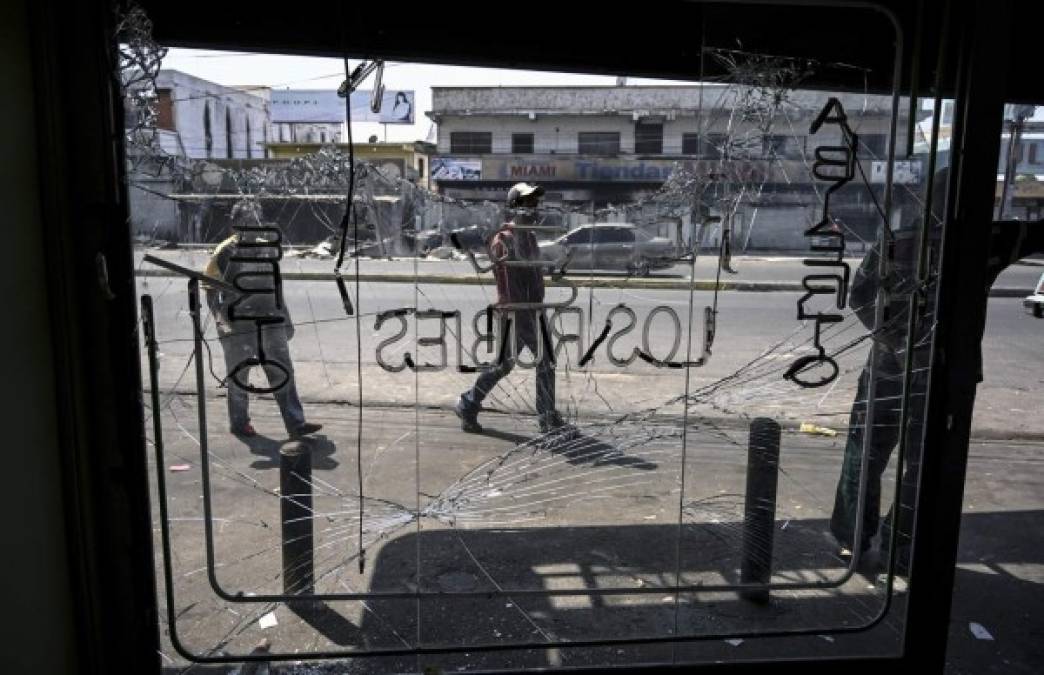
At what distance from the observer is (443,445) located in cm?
386

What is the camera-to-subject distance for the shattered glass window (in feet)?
8.35

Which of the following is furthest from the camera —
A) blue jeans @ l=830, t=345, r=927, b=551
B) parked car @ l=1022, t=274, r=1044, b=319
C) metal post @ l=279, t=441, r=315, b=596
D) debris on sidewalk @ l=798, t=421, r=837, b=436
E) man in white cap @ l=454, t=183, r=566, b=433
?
parked car @ l=1022, t=274, r=1044, b=319

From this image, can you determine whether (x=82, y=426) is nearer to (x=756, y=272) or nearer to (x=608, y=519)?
(x=756, y=272)

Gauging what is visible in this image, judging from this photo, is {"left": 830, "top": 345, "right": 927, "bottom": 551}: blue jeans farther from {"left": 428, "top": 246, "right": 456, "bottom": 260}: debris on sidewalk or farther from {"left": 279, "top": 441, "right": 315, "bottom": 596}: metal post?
{"left": 279, "top": 441, "right": 315, "bottom": 596}: metal post

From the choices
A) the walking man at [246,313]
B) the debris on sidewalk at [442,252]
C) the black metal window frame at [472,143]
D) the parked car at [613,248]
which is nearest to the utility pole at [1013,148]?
the parked car at [613,248]

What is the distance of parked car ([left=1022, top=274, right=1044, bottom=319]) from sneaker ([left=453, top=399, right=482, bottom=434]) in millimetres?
10436

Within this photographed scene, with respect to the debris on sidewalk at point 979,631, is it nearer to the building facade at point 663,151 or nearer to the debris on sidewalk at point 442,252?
the building facade at point 663,151

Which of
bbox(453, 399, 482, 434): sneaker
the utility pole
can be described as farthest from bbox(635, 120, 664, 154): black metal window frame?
the utility pole

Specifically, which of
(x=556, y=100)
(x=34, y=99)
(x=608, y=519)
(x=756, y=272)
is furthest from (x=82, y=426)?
A: (x=608, y=519)

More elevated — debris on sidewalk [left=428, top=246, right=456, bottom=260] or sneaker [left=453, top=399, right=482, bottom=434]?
debris on sidewalk [left=428, top=246, right=456, bottom=260]

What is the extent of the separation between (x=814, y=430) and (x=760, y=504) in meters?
0.92

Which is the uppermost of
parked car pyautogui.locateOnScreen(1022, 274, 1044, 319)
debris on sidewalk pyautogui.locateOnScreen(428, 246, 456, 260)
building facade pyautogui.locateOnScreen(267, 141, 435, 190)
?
building facade pyautogui.locateOnScreen(267, 141, 435, 190)

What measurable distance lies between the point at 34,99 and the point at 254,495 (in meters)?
2.05

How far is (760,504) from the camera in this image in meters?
3.22
